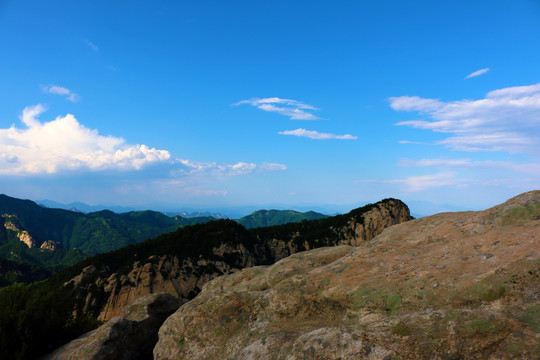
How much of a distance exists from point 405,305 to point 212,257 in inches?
2856

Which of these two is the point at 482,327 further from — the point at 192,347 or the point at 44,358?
the point at 44,358

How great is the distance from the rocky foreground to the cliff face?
58.0 m

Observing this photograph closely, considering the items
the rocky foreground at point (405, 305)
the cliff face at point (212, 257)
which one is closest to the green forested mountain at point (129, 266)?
the cliff face at point (212, 257)

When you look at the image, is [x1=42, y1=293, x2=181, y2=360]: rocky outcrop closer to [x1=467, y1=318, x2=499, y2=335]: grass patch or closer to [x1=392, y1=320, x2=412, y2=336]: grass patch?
[x1=392, y1=320, x2=412, y2=336]: grass patch

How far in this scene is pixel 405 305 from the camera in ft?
31.8

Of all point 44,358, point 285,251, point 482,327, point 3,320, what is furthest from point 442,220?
point 285,251

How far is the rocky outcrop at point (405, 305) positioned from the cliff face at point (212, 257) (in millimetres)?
60308

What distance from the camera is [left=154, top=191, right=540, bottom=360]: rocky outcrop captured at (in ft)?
22.4

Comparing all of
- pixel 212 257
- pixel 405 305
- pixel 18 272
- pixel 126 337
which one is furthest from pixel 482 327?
pixel 18 272

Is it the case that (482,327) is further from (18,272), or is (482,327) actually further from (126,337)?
(18,272)

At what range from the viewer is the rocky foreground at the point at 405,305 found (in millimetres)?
6816

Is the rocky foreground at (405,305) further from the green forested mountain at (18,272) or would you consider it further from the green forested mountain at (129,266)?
the green forested mountain at (18,272)

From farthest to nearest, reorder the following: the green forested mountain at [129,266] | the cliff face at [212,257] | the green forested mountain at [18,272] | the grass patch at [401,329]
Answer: the green forested mountain at [18,272], the cliff face at [212,257], the green forested mountain at [129,266], the grass patch at [401,329]

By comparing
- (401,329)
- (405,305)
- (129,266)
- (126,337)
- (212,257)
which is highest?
(401,329)
